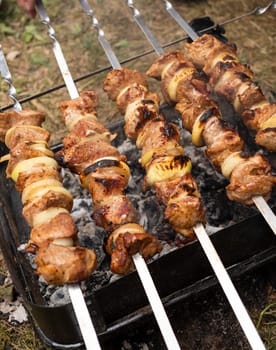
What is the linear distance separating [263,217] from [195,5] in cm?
447

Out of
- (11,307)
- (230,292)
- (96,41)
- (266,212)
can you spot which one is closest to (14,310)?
Result: (11,307)

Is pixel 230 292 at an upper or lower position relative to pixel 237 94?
lower

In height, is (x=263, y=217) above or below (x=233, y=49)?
below

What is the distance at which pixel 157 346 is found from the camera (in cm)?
322

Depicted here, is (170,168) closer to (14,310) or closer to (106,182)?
(106,182)

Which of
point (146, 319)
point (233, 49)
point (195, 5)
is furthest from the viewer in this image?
point (195, 5)

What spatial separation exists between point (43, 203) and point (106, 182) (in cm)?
39

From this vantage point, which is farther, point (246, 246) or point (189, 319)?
point (189, 319)

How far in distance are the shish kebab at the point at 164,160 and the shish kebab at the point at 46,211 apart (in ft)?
1.82

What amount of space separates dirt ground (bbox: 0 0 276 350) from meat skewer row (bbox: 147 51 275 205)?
1657 mm

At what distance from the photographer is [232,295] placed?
2.21 metres

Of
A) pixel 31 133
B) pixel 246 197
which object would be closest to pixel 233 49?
pixel 246 197

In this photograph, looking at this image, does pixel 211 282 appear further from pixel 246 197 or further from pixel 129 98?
pixel 129 98

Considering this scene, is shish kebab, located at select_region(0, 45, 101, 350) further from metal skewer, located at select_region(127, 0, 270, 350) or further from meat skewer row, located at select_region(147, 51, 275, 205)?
meat skewer row, located at select_region(147, 51, 275, 205)
